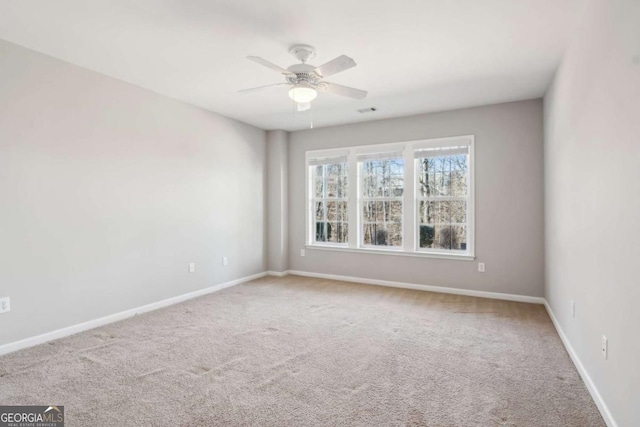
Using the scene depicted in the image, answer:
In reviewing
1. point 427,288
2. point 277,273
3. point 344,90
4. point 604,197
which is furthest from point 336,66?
point 277,273

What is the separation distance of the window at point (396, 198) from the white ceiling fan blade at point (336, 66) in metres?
2.74

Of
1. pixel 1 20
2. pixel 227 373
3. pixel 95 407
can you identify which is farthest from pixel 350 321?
pixel 1 20

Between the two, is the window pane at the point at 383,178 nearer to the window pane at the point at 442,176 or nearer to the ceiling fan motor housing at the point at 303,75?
the window pane at the point at 442,176

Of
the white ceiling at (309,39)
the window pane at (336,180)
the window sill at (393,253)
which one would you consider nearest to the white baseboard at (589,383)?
the window sill at (393,253)

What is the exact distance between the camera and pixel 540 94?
410 centimetres

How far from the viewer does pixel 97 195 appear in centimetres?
349

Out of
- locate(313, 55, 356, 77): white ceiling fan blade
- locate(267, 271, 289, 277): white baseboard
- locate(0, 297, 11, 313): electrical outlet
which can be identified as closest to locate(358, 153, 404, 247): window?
locate(267, 271, 289, 277): white baseboard

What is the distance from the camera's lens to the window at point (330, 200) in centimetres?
575

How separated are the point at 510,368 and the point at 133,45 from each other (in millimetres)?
4016

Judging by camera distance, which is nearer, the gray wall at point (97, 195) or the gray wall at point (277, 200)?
the gray wall at point (97, 195)

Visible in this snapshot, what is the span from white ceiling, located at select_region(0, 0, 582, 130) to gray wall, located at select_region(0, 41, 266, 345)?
0.33m

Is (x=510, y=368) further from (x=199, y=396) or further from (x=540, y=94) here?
(x=540, y=94)

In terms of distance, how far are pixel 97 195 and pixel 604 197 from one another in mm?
4231

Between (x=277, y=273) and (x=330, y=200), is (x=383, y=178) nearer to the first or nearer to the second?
(x=330, y=200)
